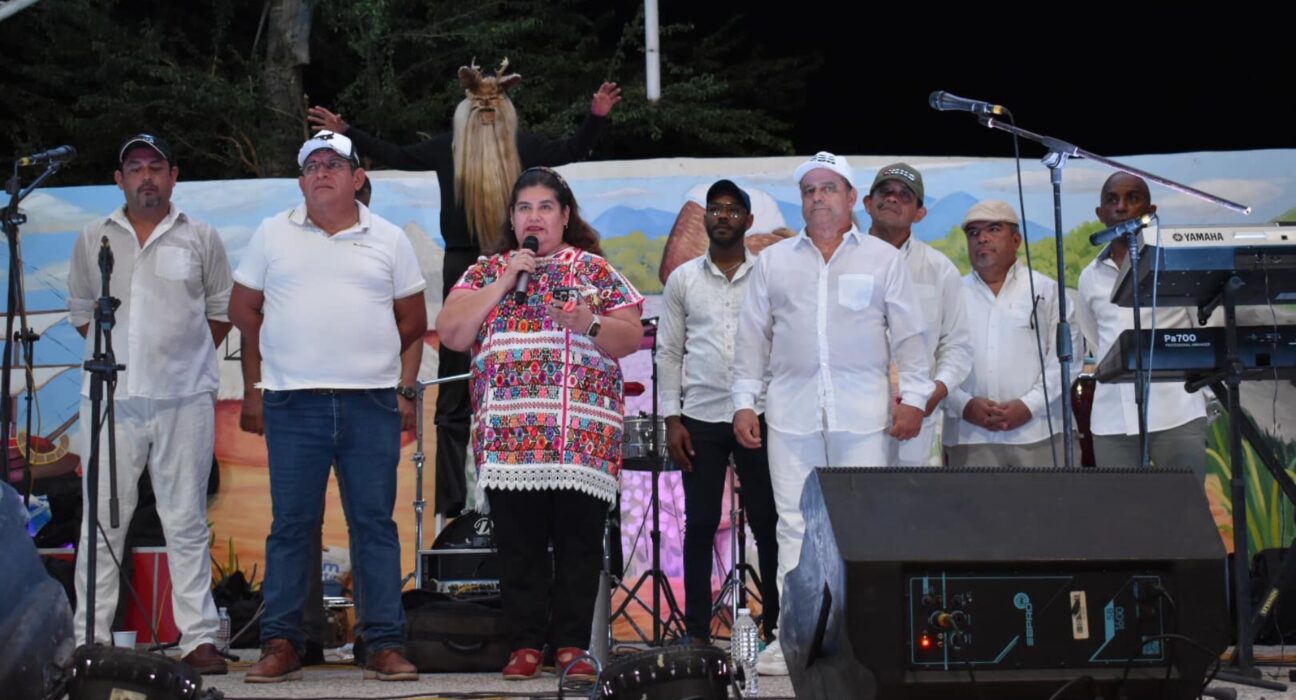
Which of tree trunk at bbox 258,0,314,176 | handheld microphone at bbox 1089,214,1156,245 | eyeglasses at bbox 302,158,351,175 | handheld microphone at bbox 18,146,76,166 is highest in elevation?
tree trunk at bbox 258,0,314,176

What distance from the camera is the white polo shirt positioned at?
5.04 m

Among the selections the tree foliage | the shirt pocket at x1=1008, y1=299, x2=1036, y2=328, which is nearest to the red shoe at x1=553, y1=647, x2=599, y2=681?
the shirt pocket at x1=1008, y1=299, x2=1036, y2=328

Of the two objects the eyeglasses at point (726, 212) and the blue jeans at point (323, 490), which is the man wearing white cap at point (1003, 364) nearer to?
the eyeglasses at point (726, 212)

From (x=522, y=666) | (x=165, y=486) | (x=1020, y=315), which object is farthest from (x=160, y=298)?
(x=1020, y=315)

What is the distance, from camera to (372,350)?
5090 mm

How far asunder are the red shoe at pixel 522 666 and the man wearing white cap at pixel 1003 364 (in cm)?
196

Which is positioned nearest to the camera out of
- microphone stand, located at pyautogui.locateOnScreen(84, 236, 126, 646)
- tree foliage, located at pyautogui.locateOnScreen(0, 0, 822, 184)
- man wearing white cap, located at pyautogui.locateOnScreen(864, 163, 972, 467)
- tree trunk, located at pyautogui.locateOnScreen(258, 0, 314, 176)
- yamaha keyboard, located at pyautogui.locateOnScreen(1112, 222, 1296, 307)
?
yamaha keyboard, located at pyautogui.locateOnScreen(1112, 222, 1296, 307)

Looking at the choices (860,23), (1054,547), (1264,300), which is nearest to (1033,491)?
(1054,547)

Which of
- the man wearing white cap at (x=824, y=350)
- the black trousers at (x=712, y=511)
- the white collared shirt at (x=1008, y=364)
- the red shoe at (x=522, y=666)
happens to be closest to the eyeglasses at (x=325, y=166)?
the man wearing white cap at (x=824, y=350)

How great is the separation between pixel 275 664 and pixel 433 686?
515mm

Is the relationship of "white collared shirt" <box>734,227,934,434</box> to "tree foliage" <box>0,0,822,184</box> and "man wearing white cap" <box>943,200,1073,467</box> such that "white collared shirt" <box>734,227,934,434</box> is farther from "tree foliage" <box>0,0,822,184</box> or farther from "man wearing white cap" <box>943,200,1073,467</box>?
"tree foliage" <box>0,0,822,184</box>

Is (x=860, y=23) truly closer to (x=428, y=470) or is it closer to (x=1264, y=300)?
(x=428, y=470)

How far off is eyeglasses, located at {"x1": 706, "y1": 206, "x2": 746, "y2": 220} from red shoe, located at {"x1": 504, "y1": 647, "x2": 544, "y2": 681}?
1932mm

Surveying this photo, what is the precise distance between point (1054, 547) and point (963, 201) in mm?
4649
